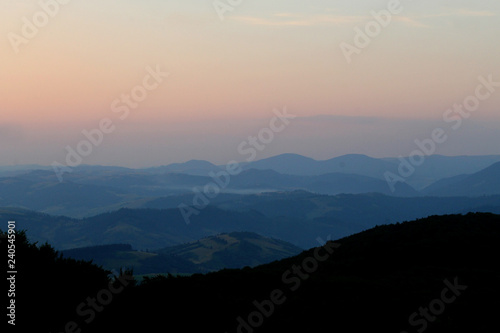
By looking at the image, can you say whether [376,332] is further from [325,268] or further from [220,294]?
[325,268]

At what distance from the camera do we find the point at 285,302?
145 feet

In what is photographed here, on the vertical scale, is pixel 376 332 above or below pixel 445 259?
below

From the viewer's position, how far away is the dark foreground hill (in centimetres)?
3909

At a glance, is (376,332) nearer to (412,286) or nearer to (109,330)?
(412,286)

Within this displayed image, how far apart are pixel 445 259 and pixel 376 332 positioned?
97.7ft

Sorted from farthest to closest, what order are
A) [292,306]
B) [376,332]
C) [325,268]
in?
[325,268], [292,306], [376,332]

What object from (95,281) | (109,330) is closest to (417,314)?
(109,330)

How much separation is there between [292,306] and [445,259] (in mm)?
28401

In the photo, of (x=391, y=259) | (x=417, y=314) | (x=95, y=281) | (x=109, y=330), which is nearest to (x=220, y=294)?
(x=109, y=330)

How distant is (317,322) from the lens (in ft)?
128

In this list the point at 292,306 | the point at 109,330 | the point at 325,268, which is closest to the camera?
the point at 109,330

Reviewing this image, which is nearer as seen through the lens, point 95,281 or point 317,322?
point 317,322

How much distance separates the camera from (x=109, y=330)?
40.2 meters

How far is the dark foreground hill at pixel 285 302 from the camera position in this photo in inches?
1539
